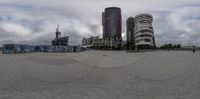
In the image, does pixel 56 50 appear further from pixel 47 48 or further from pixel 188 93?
pixel 188 93

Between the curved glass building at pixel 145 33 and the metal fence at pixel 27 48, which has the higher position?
the curved glass building at pixel 145 33

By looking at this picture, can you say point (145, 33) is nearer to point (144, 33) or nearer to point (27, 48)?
point (144, 33)

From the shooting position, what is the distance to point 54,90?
25.0ft

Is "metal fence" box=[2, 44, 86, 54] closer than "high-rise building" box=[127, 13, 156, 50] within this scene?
Yes

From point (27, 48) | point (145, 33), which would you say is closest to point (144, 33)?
point (145, 33)

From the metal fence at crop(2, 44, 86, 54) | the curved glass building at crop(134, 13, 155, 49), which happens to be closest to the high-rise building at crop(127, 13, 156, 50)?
the curved glass building at crop(134, 13, 155, 49)

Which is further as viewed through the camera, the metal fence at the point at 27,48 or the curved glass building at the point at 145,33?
the curved glass building at the point at 145,33

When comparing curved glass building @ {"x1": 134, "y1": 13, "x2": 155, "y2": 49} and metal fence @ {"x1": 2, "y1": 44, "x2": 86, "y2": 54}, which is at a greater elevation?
curved glass building @ {"x1": 134, "y1": 13, "x2": 155, "y2": 49}

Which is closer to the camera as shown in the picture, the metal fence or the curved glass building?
the metal fence

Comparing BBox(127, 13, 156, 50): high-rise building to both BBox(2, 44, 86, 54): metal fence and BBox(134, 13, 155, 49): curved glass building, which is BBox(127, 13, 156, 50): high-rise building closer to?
BBox(134, 13, 155, 49): curved glass building

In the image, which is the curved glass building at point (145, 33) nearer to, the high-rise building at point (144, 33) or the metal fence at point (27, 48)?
the high-rise building at point (144, 33)

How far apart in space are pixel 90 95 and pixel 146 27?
86.9 meters

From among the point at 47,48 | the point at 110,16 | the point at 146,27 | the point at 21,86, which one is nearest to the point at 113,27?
the point at 110,16

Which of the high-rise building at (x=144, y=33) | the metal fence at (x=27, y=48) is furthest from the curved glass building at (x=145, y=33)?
the metal fence at (x=27, y=48)
